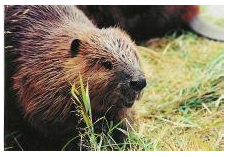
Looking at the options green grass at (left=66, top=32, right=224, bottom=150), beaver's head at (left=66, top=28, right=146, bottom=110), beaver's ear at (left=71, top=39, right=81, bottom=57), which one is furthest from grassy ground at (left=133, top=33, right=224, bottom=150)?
beaver's ear at (left=71, top=39, right=81, bottom=57)

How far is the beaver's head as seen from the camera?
2.21 metres

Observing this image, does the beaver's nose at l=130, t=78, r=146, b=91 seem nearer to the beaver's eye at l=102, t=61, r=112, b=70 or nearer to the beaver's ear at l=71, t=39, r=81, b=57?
the beaver's eye at l=102, t=61, r=112, b=70

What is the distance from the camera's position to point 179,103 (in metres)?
2.70

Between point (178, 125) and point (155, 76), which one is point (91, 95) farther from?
point (155, 76)

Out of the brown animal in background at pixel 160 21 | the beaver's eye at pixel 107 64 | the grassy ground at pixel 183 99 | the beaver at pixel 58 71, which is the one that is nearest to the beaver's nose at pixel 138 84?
the beaver at pixel 58 71

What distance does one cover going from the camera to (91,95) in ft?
7.45

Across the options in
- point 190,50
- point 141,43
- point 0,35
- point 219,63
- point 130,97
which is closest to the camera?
point 130,97

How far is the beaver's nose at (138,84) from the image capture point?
7.12ft

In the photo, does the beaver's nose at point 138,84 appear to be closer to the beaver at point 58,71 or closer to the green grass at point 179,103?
the beaver at point 58,71

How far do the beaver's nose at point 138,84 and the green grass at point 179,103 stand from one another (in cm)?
21

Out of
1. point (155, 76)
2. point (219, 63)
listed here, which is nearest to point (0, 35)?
point (155, 76)

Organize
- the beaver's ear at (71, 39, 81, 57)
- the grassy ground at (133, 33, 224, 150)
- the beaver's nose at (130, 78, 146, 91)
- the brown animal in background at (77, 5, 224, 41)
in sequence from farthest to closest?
the brown animal in background at (77, 5, 224, 41) → the grassy ground at (133, 33, 224, 150) → the beaver's ear at (71, 39, 81, 57) → the beaver's nose at (130, 78, 146, 91)

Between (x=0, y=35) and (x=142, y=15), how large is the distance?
122 centimetres

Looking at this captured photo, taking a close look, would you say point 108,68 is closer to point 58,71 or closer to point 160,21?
point 58,71
